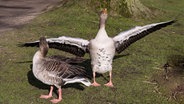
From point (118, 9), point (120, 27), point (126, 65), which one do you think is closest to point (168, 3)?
point (118, 9)

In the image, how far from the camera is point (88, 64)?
10180 millimetres

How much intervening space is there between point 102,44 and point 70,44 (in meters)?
1.01

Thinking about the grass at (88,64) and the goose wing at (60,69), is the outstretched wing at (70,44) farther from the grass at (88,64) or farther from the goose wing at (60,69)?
the goose wing at (60,69)

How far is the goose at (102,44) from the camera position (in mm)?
8148

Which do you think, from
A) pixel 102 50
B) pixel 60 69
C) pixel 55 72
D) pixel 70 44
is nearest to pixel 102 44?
pixel 102 50

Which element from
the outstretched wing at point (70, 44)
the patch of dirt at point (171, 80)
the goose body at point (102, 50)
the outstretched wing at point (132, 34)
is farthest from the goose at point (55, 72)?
the patch of dirt at point (171, 80)

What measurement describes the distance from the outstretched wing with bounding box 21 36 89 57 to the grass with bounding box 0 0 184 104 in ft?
2.79

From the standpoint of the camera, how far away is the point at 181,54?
1141 cm

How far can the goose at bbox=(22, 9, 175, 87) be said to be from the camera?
8.15 metres

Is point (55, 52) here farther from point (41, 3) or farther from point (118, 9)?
point (41, 3)

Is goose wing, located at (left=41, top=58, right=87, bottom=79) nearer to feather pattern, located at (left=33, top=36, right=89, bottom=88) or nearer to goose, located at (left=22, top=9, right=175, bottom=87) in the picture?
feather pattern, located at (left=33, top=36, right=89, bottom=88)

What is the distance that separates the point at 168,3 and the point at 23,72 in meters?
12.5

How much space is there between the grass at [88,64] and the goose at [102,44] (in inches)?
24.3

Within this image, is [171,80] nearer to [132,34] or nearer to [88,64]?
[132,34]
